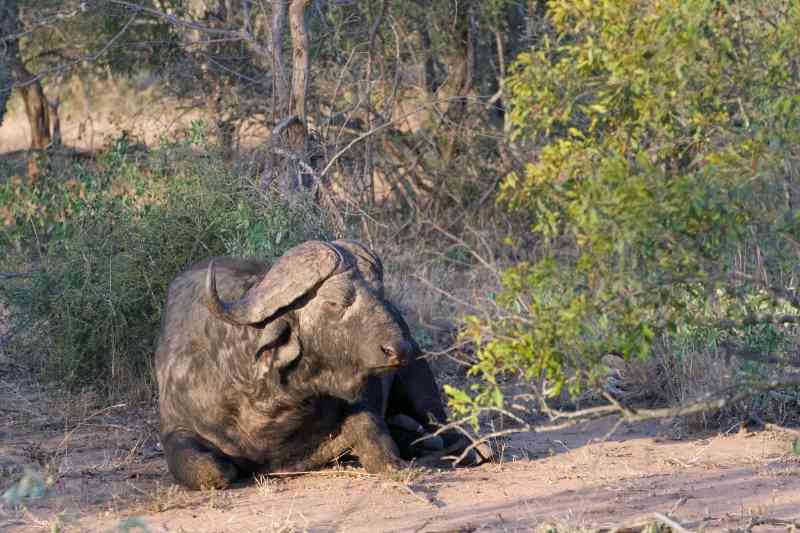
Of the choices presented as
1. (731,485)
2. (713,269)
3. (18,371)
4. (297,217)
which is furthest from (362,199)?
(713,269)

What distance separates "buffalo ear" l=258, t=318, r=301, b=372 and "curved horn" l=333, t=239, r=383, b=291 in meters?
0.45

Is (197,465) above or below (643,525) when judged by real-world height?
below

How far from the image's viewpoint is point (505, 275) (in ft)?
15.0

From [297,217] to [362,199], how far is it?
2812mm

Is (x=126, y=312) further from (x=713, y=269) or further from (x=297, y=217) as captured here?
(x=713, y=269)

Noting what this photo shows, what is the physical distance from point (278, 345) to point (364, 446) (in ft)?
2.44

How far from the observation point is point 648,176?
4.24 m

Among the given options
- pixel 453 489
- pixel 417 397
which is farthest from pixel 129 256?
pixel 453 489

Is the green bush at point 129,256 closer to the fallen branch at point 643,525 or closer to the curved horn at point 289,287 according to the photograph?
the curved horn at point 289,287

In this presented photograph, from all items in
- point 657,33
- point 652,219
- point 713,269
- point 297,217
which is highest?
point 657,33

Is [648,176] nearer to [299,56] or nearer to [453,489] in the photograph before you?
[453,489]

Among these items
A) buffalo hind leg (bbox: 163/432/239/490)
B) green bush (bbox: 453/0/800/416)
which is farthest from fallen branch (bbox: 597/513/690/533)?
buffalo hind leg (bbox: 163/432/239/490)

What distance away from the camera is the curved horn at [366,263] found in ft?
19.3

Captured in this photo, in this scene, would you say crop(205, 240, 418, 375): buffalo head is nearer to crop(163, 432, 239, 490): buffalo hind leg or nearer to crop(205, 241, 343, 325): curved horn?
crop(205, 241, 343, 325): curved horn
